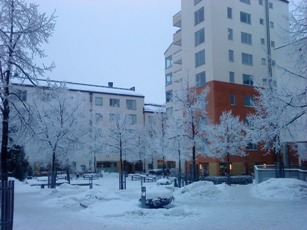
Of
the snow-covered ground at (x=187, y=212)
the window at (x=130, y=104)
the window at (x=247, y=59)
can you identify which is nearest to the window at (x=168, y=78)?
the window at (x=130, y=104)

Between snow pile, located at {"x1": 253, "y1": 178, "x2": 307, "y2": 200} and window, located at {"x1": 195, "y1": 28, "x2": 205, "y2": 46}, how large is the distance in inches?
972

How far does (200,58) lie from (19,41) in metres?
33.5

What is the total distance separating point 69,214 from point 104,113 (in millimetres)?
41936

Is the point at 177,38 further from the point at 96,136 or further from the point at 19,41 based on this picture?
the point at 19,41

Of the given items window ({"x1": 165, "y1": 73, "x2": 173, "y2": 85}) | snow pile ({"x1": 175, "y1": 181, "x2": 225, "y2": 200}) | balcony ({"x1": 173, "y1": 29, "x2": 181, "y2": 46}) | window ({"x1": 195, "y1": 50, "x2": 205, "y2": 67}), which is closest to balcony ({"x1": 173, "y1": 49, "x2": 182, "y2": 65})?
balcony ({"x1": 173, "y1": 29, "x2": 181, "y2": 46})

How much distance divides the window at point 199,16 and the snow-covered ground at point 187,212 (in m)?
26.9

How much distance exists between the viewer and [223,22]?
44750 millimetres

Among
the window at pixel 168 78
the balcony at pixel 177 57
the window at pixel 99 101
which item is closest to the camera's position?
the balcony at pixel 177 57

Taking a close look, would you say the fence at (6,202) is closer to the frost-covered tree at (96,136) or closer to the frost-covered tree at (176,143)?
the frost-covered tree at (176,143)

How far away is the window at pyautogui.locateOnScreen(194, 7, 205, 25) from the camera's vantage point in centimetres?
4519

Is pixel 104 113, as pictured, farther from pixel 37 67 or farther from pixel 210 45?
pixel 37 67

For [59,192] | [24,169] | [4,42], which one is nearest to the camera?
[4,42]

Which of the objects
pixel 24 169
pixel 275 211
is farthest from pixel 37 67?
pixel 24 169

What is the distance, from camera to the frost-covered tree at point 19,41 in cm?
1366
